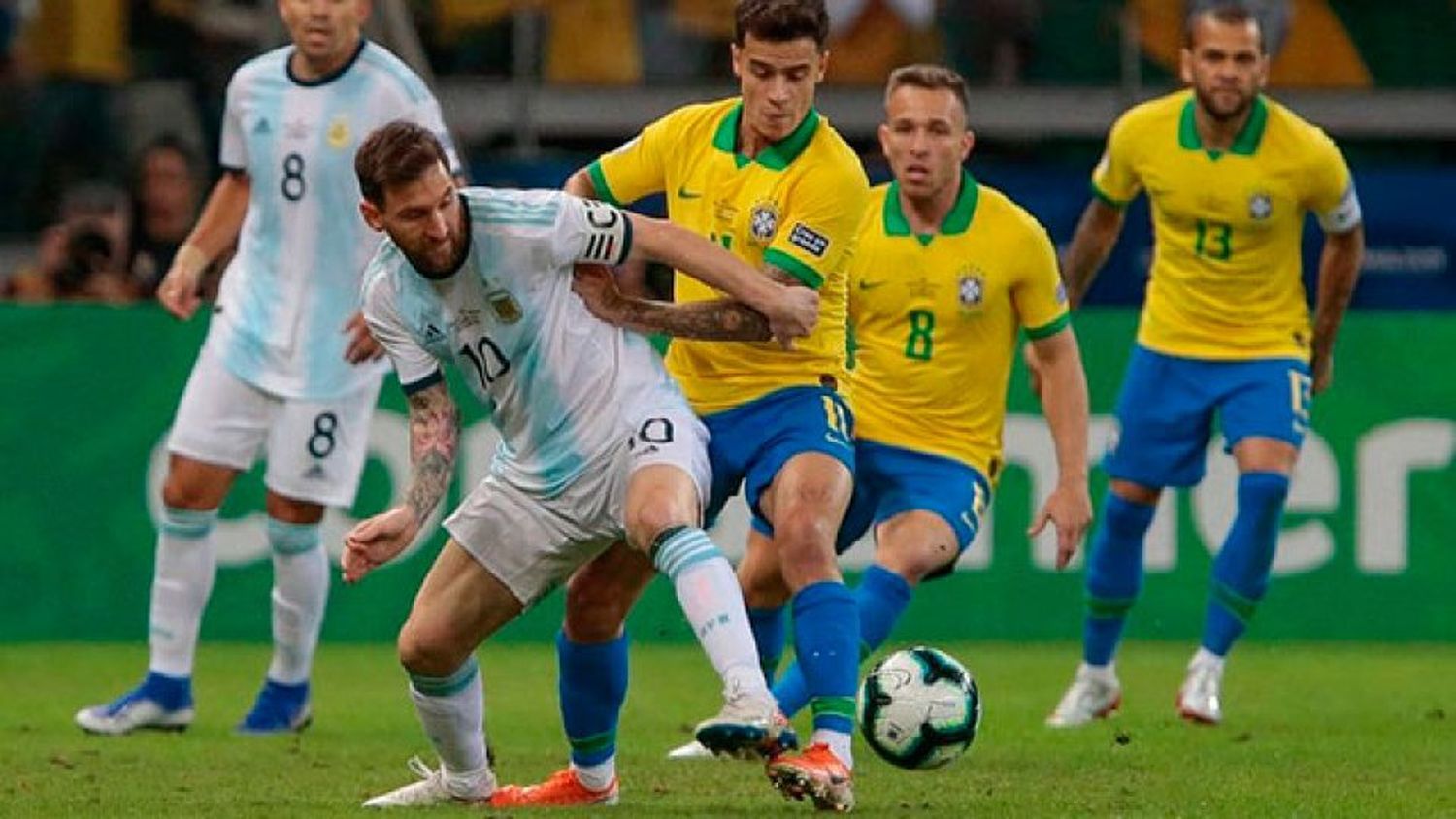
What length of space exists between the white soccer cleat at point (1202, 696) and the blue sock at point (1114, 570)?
39cm

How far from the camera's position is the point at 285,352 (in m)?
11.7

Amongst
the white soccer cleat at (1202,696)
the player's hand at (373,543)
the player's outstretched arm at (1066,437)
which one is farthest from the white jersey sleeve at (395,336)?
the white soccer cleat at (1202,696)

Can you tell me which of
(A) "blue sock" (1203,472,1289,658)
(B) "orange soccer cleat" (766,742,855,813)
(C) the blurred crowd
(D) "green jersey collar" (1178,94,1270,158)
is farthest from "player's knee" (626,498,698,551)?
(C) the blurred crowd

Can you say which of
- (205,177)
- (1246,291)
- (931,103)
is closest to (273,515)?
(931,103)

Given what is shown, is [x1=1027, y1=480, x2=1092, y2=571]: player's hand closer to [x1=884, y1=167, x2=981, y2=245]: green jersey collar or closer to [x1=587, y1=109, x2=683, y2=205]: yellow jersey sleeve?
[x1=884, y1=167, x2=981, y2=245]: green jersey collar

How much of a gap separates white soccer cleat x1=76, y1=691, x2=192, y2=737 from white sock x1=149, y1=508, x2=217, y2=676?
0.46ft

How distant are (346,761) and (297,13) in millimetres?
2782

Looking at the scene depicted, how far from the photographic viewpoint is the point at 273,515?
1180 centimetres

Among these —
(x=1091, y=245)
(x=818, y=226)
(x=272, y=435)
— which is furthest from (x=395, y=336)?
(x=1091, y=245)

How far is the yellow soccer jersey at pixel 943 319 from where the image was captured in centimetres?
1088

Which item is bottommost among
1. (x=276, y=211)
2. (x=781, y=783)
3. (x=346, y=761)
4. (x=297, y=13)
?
(x=346, y=761)

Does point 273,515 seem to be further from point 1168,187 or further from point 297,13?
point 1168,187

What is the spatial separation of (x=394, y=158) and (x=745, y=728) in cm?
162

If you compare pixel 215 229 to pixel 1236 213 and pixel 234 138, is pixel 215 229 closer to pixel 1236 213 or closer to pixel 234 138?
pixel 234 138
